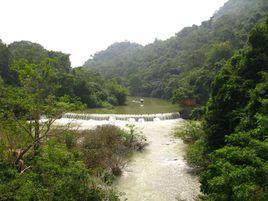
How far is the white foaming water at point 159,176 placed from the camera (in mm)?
13141

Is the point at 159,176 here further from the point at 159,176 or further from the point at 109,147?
the point at 109,147

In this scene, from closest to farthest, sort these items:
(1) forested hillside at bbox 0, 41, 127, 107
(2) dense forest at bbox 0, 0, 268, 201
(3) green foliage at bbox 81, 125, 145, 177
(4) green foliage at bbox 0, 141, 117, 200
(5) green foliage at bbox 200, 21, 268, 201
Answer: (5) green foliage at bbox 200, 21, 268, 201 → (4) green foliage at bbox 0, 141, 117, 200 → (2) dense forest at bbox 0, 0, 268, 201 → (3) green foliage at bbox 81, 125, 145, 177 → (1) forested hillside at bbox 0, 41, 127, 107

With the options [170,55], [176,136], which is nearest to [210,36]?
[170,55]

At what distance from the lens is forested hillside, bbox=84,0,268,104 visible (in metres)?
33.6

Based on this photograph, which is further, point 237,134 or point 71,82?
point 71,82

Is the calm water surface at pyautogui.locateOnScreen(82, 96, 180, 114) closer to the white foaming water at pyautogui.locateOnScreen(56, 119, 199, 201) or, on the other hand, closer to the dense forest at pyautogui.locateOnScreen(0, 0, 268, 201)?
the dense forest at pyautogui.locateOnScreen(0, 0, 268, 201)

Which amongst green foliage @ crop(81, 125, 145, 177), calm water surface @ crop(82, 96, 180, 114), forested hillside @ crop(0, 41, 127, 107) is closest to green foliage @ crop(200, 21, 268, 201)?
green foliage @ crop(81, 125, 145, 177)

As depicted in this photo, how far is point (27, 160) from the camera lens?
1101cm

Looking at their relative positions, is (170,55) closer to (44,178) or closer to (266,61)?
(266,61)

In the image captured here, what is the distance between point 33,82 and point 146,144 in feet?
33.4

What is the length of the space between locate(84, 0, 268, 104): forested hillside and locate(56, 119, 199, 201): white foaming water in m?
13.1

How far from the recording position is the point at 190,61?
51719mm

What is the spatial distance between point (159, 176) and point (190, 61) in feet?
126

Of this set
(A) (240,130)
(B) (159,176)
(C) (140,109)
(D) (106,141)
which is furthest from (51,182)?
(C) (140,109)
